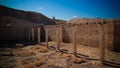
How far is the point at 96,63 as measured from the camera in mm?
7426

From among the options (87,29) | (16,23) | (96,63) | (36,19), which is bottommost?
(96,63)

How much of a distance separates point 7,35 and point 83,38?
40.8ft

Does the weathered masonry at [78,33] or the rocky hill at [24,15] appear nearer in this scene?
the weathered masonry at [78,33]

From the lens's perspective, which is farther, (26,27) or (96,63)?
(26,27)

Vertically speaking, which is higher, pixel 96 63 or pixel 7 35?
pixel 7 35

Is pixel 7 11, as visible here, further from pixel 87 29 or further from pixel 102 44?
pixel 102 44

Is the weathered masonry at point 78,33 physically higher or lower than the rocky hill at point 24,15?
lower

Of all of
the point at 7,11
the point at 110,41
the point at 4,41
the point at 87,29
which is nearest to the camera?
the point at 110,41

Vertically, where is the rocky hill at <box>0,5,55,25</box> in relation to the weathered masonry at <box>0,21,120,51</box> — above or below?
above

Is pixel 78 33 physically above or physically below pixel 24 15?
below

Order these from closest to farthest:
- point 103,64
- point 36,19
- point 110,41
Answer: point 103,64, point 110,41, point 36,19

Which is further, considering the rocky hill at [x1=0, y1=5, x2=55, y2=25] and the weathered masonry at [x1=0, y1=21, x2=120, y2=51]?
the rocky hill at [x1=0, y1=5, x2=55, y2=25]

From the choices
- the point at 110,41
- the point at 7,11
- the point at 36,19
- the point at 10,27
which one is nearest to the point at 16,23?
the point at 10,27

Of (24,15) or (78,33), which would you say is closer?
(78,33)
